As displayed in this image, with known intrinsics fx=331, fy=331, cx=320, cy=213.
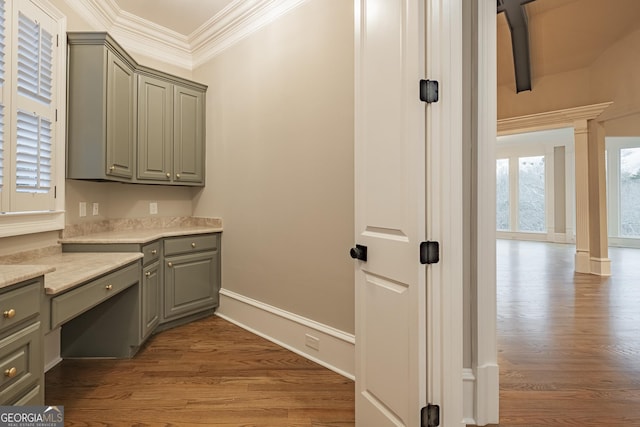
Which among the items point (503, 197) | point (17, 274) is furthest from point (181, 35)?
A: point (503, 197)

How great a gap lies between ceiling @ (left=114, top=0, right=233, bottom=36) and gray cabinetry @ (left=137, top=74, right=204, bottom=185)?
597 millimetres

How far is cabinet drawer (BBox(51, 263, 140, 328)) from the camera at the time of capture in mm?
1679

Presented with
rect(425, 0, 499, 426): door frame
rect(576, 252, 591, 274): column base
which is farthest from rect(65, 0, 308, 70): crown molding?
rect(576, 252, 591, 274): column base

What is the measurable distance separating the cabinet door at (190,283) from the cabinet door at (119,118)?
0.94 metres

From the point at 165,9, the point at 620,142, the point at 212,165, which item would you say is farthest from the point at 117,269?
the point at 620,142

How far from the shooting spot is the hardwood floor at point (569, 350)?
1.91 meters

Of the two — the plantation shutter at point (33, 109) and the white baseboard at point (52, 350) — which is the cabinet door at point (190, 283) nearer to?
the white baseboard at point (52, 350)

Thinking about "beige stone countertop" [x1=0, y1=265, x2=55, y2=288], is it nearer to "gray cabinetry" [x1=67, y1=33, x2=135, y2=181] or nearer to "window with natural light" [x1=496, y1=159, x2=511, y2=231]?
"gray cabinetry" [x1=67, y1=33, x2=135, y2=181]

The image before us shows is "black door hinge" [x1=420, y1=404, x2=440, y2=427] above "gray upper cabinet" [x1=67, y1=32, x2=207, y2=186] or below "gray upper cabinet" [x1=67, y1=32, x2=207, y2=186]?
below

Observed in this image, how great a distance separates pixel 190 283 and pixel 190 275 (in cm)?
8

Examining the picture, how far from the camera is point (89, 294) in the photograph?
6.42 ft

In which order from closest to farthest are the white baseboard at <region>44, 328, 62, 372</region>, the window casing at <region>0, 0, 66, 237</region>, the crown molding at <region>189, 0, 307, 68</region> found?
1. the window casing at <region>0, 0, 66, 237</region>
2. the white baseboard at <region>44, 328, 62, 372</region>
3. the crown molding at <region>189, 0, 307, 68</region>

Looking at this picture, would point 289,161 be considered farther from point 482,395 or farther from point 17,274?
point 482,395

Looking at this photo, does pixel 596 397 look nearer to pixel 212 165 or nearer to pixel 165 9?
pixel 212 165
